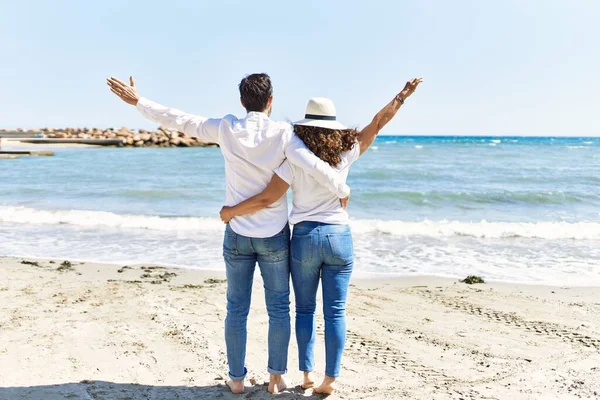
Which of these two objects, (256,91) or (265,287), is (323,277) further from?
(256,91)

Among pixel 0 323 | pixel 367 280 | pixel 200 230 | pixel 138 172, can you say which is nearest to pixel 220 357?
pixel 0 323

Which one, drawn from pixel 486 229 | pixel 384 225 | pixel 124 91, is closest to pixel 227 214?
pixel 124 91

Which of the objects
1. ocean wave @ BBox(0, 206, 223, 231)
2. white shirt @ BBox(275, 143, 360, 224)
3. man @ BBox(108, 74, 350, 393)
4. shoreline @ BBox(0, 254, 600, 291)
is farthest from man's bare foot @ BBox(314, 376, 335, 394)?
ocean wave @ BBox(0, 206, 223, 231)

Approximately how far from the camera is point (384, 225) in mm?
10836

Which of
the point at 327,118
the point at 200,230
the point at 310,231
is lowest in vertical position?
the point at 200,230

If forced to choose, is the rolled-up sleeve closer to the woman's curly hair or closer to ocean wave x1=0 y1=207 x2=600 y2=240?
the woman's curly hair

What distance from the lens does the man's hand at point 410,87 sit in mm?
A: 3369

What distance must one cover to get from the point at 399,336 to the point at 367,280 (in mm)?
2146

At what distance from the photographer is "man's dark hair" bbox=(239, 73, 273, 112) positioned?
3.08m

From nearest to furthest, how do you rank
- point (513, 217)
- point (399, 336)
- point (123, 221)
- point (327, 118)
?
1. point (327, 118)
2. point (399, 336)
3. point (123, 221)
4. point (513, 217)

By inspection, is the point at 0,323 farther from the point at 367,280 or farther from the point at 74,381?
the point at 367,280

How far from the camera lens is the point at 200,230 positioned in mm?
10500

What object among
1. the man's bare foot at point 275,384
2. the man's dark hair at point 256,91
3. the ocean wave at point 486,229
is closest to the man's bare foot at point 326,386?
the man's bare foot at point 275,384

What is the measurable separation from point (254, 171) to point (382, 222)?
8.23 m
